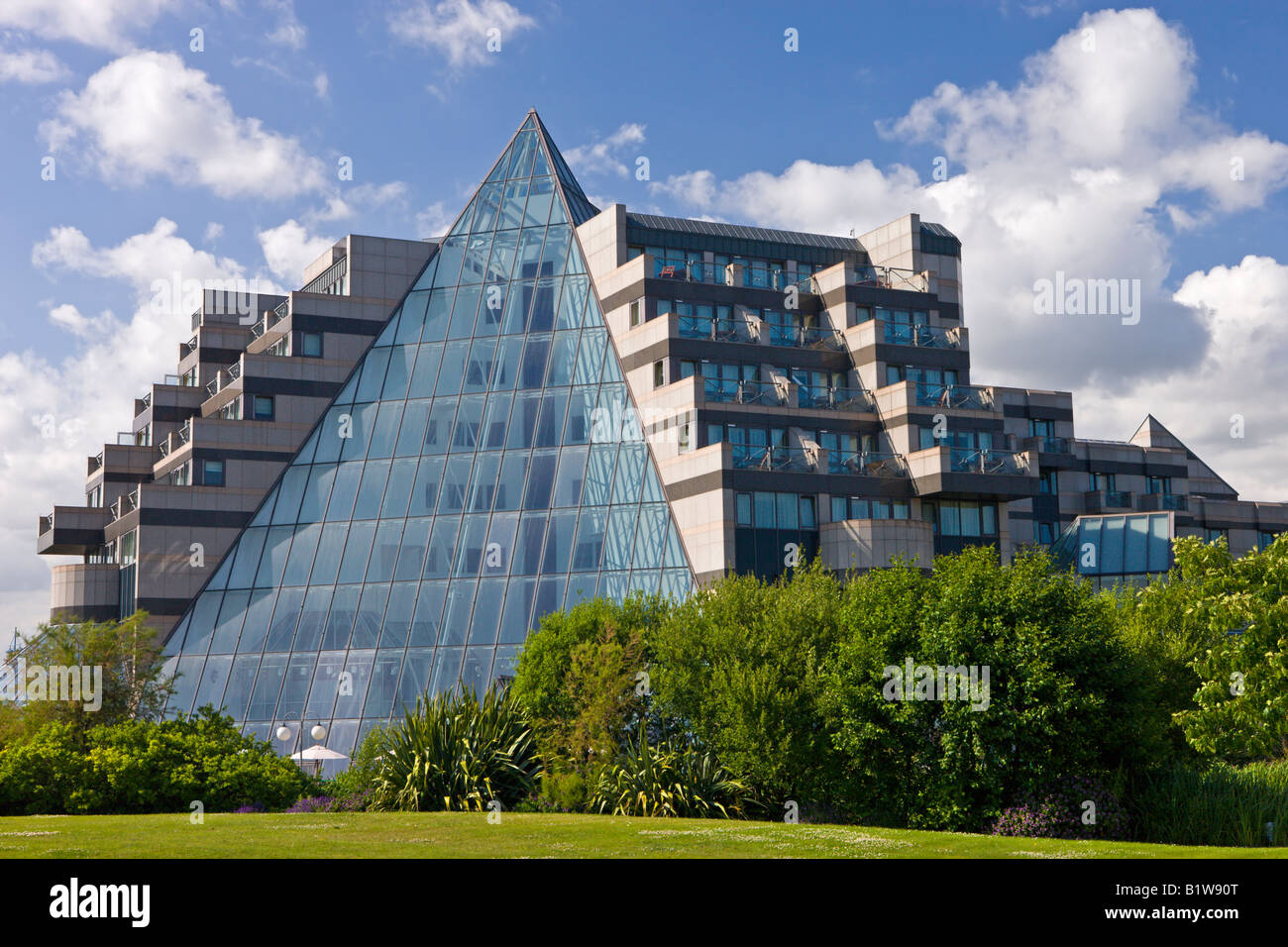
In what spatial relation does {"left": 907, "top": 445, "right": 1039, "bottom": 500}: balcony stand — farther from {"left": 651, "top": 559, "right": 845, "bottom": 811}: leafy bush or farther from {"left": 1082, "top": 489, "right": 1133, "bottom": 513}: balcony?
{"left": 651, "top": 559, "right": 845, "bottom": 811}: leafy bush

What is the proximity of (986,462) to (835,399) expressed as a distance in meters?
7.56

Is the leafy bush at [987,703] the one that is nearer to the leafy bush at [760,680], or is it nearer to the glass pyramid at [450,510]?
the leafy bush at [760,680]

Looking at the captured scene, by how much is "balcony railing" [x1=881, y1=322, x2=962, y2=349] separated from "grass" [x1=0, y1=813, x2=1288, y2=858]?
3916 cm

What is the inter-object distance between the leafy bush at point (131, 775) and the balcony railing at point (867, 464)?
3103cm

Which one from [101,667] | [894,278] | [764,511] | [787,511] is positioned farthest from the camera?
[894,278]

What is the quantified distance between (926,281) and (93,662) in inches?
1707

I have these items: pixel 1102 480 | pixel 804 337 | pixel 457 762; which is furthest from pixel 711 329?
pixel 1102 480

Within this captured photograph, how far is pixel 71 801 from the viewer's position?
35656 millimetres

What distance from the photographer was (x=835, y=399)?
64.8 m

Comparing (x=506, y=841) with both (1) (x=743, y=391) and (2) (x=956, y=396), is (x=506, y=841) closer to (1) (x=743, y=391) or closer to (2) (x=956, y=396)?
(1) (x=743, y=391)

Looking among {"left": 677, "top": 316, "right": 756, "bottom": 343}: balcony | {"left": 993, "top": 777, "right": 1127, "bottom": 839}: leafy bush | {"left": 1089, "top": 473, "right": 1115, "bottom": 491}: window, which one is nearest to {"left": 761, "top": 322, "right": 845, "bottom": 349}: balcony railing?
{"left": 677, "top": 316, "right": 756, "bottom": 343}: balcony

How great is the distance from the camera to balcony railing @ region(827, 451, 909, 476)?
61688 millimetres
